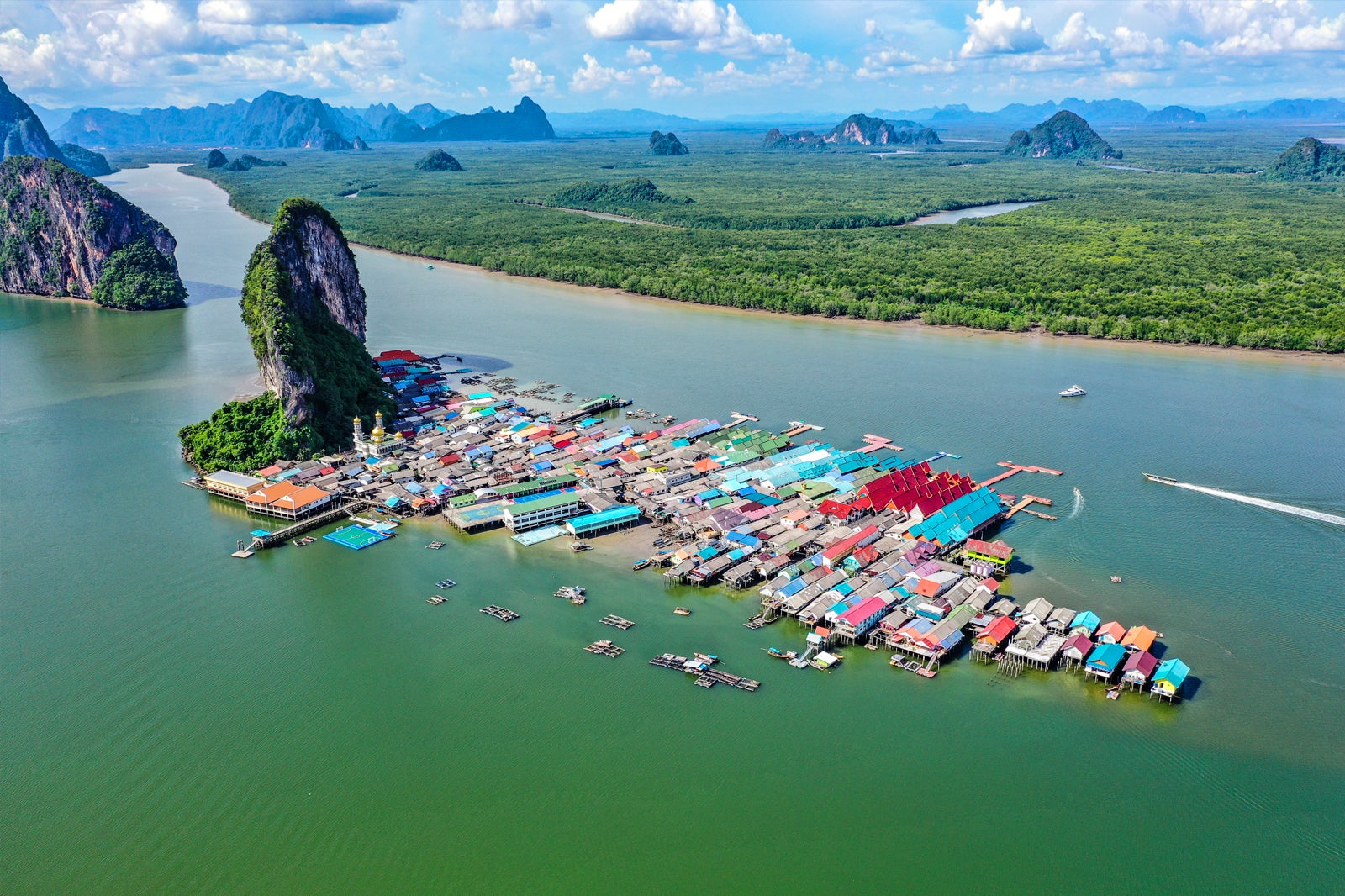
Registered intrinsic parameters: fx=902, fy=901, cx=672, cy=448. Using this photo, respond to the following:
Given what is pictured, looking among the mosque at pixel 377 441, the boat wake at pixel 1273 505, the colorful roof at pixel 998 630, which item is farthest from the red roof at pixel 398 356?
the boat wake at pixel 1273 505

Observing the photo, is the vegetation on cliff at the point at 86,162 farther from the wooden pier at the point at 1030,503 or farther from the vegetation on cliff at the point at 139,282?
the wooden pier at the point at 1030,503

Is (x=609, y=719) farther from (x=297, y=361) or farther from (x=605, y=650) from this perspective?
(x=297, y=361)

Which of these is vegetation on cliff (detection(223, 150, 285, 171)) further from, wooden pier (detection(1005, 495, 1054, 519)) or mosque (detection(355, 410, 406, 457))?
wooden pier (detection(1005, 495, 1054, 519))

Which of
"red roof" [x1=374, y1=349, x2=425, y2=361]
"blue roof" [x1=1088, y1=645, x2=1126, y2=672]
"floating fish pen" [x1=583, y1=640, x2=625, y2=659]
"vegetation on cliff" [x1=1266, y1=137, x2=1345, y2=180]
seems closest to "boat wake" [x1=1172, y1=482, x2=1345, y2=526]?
"blue roof" [x1=1088, y1=645, x2=1126, y2=672]

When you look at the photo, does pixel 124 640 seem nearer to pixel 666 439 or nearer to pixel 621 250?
pixel 666 439

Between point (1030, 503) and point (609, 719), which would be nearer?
point (609, 719)

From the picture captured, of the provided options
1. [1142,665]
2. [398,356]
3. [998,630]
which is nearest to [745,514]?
[998,630]
